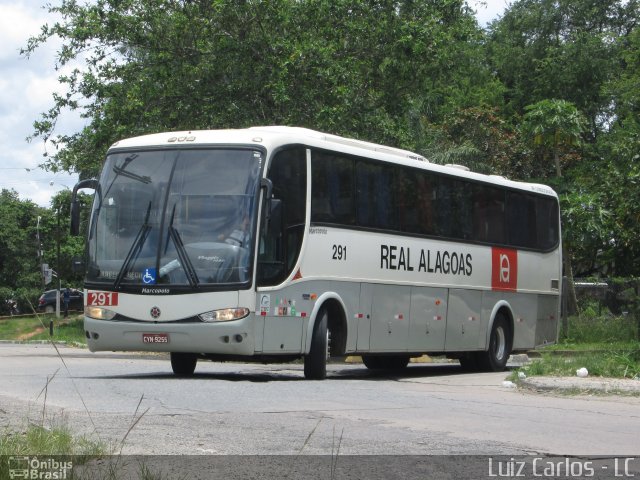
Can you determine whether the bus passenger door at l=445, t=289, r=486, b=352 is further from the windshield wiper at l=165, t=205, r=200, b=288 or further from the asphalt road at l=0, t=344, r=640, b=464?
the windshield wiper at l=165, t=205, r=200, b=288

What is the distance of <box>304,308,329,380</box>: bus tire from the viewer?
1733 cm

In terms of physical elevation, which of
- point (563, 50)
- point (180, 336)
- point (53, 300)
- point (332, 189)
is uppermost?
point (563, 50)

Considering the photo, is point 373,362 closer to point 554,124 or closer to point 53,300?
point 554,124

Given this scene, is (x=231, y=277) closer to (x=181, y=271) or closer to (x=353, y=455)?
(x=181, y=271)

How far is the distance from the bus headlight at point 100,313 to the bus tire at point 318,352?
113 inches

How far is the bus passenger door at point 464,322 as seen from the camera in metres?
21.4

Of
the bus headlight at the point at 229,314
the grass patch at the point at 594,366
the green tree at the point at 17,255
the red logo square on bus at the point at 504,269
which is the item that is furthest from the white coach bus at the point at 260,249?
the green tree at the point at 17,255

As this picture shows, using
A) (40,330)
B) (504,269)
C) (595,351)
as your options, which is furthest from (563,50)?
(504,269)

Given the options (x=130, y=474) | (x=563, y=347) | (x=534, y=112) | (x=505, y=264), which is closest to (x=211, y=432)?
(x=130, y=474)

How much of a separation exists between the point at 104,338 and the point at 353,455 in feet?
28.5

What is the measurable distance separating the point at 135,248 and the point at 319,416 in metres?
6.01

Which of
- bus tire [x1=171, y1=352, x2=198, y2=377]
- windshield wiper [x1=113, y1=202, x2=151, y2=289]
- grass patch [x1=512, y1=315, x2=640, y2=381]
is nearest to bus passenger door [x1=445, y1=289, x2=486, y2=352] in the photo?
grass patch [x1=512, y1=315, x2=640, y2=381]

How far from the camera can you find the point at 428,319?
20656mm

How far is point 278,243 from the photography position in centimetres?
1664
